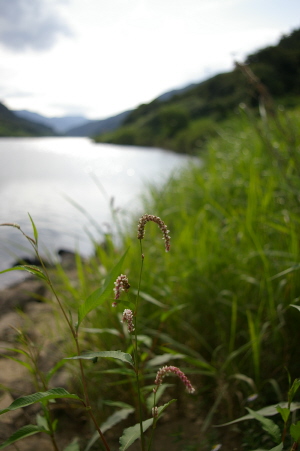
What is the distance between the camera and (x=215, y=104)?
12.7m

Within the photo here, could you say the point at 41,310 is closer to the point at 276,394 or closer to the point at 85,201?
the point at 276,394

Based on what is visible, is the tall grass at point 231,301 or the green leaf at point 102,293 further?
the tall grass at point 231,301

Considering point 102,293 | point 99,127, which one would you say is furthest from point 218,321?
point 99,127

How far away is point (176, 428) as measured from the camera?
1.26m

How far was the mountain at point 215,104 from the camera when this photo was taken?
26.9ft

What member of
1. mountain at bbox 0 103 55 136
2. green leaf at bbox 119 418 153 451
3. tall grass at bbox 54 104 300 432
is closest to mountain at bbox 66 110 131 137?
mountain at bbox 0 103 55 136

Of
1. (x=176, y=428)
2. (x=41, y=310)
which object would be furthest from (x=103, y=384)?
(x=41, y=310)

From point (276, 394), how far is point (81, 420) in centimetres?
75

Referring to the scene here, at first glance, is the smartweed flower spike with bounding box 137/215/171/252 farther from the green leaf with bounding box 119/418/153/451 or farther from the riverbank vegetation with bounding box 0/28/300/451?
the riverbank vegetation with bounding box 0/28/300/451

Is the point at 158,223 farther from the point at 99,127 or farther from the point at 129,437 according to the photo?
the point at 99,127

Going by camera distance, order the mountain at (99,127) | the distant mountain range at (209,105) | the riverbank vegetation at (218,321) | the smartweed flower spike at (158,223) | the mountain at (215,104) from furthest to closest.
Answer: the mountain at (99,127) → the mountain at (215,104) → the distant mountain range at (209,105) → the riverbank vegetation at (218,321) → the smartweed flower spike at (158,223)

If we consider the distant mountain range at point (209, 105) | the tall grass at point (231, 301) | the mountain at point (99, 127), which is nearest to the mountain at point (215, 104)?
the distant mountain range at point (209, 105)

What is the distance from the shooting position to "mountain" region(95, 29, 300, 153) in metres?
8.21

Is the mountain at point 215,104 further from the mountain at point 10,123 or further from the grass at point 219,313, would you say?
the grass at point 219,313
